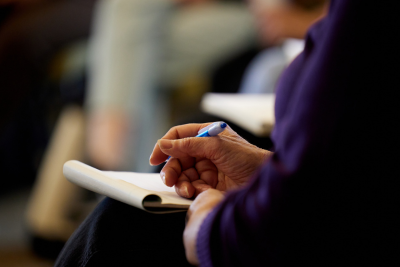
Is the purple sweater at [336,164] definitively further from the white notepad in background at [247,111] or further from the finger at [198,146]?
the white notepad in background at [247,111]

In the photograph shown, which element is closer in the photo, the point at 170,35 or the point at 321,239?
the point at 321,239

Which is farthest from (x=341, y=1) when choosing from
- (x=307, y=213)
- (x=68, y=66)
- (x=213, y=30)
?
(x=68, y=66)

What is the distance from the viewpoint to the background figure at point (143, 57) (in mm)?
1354

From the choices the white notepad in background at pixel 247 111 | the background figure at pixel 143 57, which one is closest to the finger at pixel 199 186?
the white notepad in background at pixel 247 111

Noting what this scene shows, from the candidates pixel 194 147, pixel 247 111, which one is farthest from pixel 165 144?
pixel 247 111

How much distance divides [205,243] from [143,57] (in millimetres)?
1242

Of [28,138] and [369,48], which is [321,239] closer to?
[369,48]

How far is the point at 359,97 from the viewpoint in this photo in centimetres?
28

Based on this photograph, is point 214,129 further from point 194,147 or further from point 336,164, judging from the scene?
point 336,164

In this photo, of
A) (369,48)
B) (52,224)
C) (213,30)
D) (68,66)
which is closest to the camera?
(369,48)

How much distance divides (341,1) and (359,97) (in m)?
0.07

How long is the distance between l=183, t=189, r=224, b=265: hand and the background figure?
2.94 feet

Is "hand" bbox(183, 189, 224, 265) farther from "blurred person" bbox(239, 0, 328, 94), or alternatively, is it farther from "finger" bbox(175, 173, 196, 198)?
"blurred person" bbox(239, 0, 328, 94)

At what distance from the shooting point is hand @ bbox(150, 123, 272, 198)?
0.44 m
